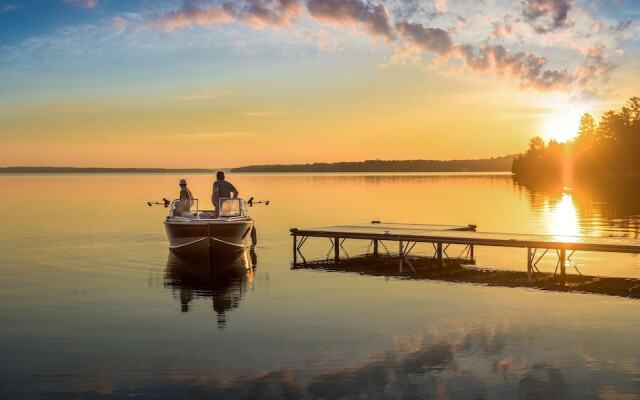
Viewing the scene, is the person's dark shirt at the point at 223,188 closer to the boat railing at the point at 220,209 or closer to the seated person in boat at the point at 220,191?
the seated person in boat at the point at 220,191

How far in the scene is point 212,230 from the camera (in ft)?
106

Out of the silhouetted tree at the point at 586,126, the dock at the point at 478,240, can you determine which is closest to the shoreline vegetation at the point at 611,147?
the silhouetted tree at the point at 586,126

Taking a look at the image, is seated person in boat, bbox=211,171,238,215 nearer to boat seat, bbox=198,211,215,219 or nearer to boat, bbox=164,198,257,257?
boat, bbox=164,198,257,257

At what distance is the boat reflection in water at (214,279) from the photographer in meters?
22.5

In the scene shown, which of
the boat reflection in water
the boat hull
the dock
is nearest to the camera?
the boat reflection in water

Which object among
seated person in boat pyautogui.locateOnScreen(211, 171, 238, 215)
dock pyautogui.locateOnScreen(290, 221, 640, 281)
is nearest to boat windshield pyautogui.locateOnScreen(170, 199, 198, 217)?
seated person in boat pyautogui.locateOnScreen(211, 171, 238, 215)

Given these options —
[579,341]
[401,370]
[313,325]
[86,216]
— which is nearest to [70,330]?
[313,325]

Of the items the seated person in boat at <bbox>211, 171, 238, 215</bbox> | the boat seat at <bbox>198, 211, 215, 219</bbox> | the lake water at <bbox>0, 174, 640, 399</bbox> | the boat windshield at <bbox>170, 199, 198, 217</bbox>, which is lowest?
the lake water at <bbox>0, 174, 640, 399</bbox>

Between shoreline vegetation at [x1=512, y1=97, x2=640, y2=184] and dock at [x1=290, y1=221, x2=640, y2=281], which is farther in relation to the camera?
shoreline vegetation at [x1=512, y1=97, x2=640, y2=184]

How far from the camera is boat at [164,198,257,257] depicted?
32250mm

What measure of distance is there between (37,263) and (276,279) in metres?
12.0

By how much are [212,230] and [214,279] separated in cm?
492

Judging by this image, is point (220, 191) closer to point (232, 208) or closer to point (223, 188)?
point (223, 188)

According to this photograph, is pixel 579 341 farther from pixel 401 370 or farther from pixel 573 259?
pixel 573 259
